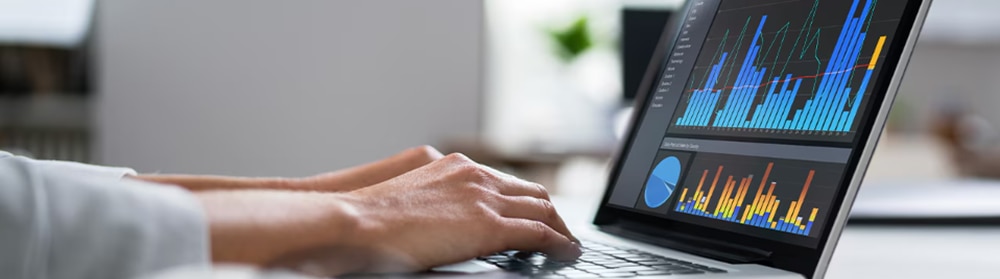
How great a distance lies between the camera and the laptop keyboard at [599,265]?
649 mm

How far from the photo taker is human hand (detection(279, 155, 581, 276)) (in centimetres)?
65

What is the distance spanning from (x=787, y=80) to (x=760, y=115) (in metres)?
0.04

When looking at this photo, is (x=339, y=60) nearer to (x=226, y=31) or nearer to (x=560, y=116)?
(x=226, y=31)

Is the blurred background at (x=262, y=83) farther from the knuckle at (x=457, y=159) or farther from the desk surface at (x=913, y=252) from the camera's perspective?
the knuckle at (x=457, y=159)

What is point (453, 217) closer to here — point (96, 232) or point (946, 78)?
point (96, 232)

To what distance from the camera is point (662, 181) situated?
856 mm

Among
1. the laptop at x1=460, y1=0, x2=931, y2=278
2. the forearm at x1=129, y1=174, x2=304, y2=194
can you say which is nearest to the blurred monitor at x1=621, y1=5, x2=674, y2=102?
the laptop at x1=460, y1=0, x2=931, y2=278

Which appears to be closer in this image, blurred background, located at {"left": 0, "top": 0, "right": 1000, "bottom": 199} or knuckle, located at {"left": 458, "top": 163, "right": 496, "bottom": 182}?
knuckle, located at {"left": 458, "top": 163, "right": 496, "bottom": 182}

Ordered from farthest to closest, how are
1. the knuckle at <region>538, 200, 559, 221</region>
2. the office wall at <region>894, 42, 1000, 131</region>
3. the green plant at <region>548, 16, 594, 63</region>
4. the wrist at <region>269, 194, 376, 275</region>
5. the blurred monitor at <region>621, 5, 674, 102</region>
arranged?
the office wall at <region>894, 42, 1000, 131</region>, the green plant at <region>548, 16, 594, 63</region>, the blurred monitor at <region>621, 5, 674, 102</region>, the knuckle at <region>538, 200, 559, 221</region>, the wrist at <region>269, 194, 376, 275</region>

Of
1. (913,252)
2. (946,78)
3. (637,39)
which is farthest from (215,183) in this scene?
(946,78)

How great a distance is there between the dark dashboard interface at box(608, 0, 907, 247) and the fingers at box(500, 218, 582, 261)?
0.41 ft

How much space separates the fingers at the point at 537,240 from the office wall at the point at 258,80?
2561mm

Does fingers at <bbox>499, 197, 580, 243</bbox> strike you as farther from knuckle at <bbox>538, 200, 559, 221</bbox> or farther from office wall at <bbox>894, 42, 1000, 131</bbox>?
office wall at <bbox>894, 42, 1000, 131</bbox>

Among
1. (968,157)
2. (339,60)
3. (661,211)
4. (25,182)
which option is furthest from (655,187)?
(968,157)
